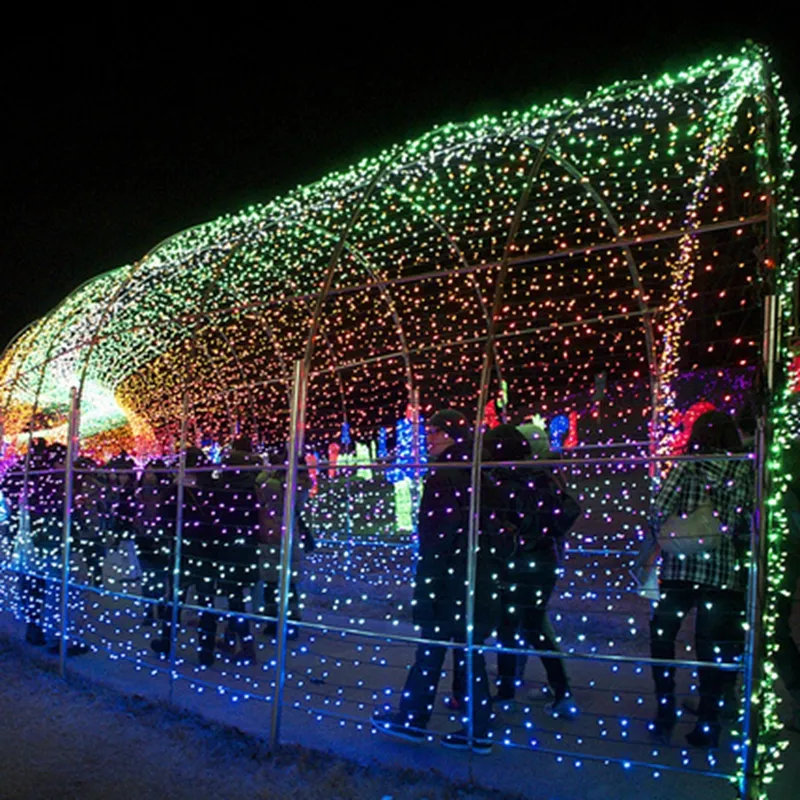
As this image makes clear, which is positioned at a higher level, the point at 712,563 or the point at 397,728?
the point at 712,563

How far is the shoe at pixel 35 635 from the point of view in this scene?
21.5ft

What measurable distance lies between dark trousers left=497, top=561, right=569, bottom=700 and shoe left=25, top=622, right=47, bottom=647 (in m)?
4.26

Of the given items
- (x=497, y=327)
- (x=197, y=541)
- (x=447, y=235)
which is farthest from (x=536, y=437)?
(x=497, y=327)

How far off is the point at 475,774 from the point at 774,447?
6.93ft

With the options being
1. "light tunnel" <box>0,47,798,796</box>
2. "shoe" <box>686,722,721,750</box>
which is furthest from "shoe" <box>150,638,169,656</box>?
"shoe" <box>686,722,721,750</box>

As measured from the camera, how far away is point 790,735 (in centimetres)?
401

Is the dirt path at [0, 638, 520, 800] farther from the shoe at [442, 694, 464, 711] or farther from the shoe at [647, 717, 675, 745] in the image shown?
the shoe at [647, 717, 675, 745]

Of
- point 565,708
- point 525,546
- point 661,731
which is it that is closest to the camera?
point 661,731

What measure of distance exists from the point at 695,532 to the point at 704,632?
0.53 metres

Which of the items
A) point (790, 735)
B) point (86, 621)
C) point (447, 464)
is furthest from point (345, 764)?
point (86, 621)

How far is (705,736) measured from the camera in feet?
12.6

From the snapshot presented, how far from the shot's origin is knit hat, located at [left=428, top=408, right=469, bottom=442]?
13.9 feet

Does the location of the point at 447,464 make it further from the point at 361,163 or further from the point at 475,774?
the point at 361,163

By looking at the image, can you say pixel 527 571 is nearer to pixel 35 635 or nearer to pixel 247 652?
pixel 247 652
